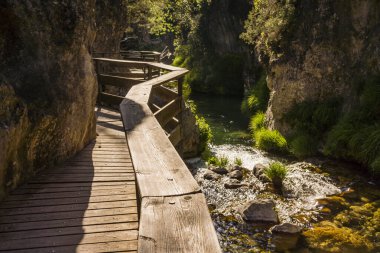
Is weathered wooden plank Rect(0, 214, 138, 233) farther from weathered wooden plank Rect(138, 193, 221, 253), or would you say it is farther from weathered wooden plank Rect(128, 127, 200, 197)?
weathered wooden plank Rect(138, 193, 221, 253)

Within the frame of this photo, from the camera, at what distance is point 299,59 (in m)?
18.4

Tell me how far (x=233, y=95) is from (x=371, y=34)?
20.3 metres

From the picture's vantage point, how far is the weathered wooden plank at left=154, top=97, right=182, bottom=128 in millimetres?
7861

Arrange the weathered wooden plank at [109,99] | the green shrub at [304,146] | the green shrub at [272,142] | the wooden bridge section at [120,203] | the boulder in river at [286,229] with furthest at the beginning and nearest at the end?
1. the green shrub at [272,142]
2. the green shrub at [304,146]
3. the weathered wooden plank at [109,99]
4. the boulder in river at [286,229]
5. the wooden bridge section at [120,203]

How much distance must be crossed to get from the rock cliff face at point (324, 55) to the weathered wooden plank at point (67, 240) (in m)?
14.2

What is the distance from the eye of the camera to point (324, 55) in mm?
17391

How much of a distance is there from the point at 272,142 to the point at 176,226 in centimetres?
1598

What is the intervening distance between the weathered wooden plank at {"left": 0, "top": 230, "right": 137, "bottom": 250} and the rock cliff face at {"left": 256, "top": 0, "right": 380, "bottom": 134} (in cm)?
1423

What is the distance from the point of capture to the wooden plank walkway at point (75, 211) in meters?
3.66

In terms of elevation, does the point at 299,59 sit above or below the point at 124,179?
above

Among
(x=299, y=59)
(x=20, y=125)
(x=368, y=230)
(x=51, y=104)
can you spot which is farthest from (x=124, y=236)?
(x=299, y=59)

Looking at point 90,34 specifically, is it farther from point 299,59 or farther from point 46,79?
point 299,59

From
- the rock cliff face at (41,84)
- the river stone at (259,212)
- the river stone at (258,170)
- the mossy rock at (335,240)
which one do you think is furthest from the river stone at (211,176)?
the rock cliff face at (41,84)

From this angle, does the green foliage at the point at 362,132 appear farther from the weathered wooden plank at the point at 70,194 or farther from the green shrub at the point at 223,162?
the weathered wooden plank at the point at 70,194
